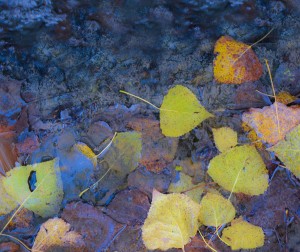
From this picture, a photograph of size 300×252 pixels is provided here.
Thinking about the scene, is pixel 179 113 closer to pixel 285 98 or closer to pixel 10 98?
pixel 285 98

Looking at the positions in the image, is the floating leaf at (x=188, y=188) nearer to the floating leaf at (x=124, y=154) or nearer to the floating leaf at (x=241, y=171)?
the floating leaf at (x=241, y=171)

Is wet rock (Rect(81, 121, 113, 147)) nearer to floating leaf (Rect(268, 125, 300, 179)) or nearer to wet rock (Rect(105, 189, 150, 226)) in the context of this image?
wet rock (Rect(105, 189, 150, 226))

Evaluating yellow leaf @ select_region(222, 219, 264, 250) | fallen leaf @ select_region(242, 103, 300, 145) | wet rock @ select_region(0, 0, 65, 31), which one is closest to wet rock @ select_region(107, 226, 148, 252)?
yellow leaf @ select_region(222, 219, 264, 250)

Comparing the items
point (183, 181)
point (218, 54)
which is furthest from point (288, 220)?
point (218, 54)

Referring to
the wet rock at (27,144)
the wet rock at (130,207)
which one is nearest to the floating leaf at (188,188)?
the wet rock at (130,207)

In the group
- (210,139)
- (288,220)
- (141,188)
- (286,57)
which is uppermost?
(286,57)

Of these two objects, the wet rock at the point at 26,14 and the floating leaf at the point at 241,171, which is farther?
the wet rock at the point at 26,14

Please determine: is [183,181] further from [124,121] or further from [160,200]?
[124,121]
